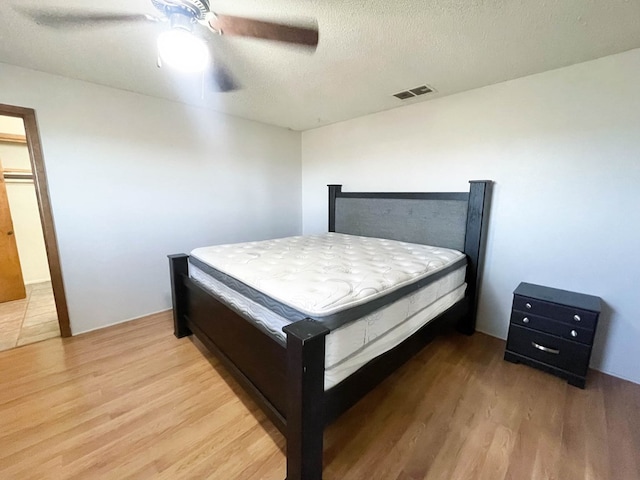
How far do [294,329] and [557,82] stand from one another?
2683 millimetres

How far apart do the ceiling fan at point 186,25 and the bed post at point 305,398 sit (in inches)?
55.9

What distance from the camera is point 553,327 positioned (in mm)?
1974

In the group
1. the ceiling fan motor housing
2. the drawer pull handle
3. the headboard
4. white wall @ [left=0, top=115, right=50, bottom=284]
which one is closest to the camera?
the ceiling fan motor housing

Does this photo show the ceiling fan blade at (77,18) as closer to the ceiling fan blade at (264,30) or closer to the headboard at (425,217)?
the ceiling fan blade at (264,30)

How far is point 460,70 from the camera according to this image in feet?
7.03

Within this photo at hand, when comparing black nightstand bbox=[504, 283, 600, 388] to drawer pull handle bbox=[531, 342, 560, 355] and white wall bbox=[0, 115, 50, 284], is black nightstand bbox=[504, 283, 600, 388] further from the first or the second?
white wall bbox=[0, 115, 50, 284]

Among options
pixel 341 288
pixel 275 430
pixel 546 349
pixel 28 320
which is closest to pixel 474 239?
pixel 546 349

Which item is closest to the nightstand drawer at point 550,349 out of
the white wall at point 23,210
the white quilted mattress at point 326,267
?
the white quilted mattress at point 326,267

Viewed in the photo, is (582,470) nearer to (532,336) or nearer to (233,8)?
(532,336)

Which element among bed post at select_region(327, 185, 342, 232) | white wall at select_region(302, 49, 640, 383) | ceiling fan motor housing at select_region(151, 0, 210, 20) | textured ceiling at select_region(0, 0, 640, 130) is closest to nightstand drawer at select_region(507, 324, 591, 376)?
white wall at select_region(302, 49, 640, 383)

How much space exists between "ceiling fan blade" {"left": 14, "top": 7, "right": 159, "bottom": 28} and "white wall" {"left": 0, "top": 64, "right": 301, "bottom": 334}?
3.30 ft

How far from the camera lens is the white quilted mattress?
1.37 metres

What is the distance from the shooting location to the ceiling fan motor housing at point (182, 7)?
1264mm

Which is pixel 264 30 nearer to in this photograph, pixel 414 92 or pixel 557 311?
pixel 414 92
